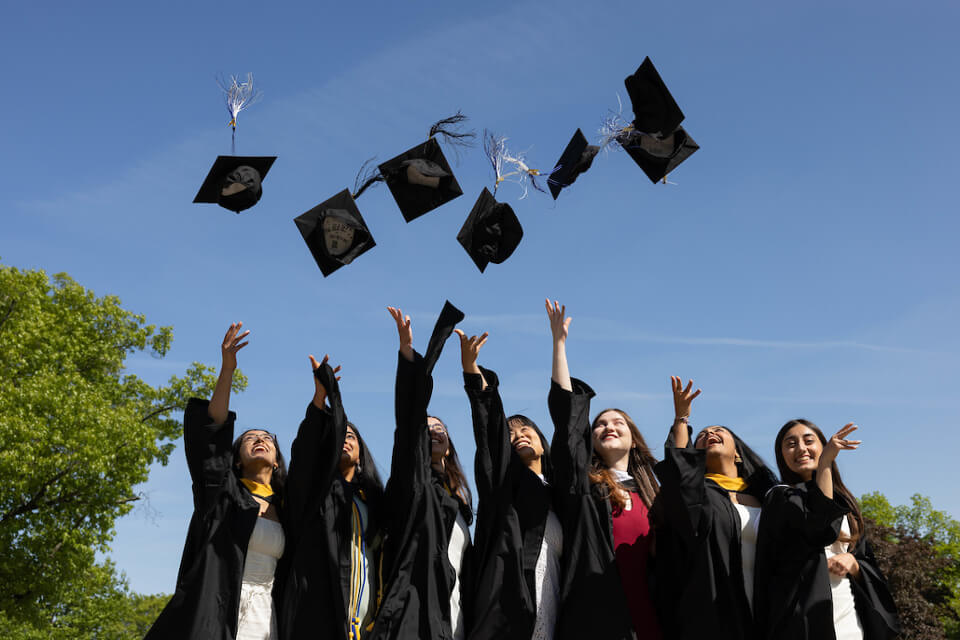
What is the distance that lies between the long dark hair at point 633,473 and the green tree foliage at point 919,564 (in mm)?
12672

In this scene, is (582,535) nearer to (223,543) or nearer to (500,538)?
(500,538)

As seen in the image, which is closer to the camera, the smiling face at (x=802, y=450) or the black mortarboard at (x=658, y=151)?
the smiling face at (x=802, y=450)

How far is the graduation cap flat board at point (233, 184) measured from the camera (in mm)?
5309

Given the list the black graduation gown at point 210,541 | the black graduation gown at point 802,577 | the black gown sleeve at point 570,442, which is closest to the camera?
the black graduation gown at point 210,541

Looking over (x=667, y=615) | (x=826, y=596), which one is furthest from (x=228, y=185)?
(x=826, y=596)

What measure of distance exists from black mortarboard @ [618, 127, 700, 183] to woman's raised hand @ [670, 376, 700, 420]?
1437mm

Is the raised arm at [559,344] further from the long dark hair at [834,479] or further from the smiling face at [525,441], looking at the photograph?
the long dark hair at [834,479]

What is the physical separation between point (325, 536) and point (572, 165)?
266 cm

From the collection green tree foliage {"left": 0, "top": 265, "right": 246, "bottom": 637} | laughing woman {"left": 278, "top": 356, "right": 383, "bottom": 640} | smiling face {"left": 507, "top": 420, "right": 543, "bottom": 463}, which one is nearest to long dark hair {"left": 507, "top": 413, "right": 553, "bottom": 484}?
smiling face {"left": 507, "top": 420, "right": 543, "bottom": 463}

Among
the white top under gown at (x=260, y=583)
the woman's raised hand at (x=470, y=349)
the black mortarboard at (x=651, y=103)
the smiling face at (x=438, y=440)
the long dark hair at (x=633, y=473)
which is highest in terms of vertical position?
the black mortarboard at (x=651, y=103)

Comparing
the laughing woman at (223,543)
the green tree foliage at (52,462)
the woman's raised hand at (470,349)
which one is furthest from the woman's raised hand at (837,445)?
the green tree foliage at (52,462)

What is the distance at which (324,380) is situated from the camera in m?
4.61

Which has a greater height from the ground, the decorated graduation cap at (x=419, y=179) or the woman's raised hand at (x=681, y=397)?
the decorated graduation cap at (x=419, y=179)

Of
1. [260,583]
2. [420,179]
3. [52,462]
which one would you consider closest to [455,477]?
[260,583]
